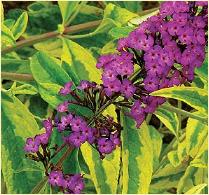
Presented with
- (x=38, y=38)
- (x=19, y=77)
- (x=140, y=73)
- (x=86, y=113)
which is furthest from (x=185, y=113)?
(x=38, y=38)

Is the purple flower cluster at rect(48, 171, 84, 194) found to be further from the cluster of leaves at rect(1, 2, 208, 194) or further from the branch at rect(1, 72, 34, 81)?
the branch at rect(1, 72, 34, 81)

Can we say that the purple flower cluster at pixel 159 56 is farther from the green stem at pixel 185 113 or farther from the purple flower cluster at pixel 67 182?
the purple flower cluster at pixel 67 182

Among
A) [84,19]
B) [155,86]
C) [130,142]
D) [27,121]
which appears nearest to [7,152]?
[27,121]

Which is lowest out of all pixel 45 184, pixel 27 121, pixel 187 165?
pixel 187 165

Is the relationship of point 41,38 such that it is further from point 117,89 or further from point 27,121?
point 117,89

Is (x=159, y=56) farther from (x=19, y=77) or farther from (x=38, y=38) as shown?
(x=38, y=38)

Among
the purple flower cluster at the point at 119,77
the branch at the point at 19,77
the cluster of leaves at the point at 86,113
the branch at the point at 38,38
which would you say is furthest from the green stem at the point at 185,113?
the branch at the point at 38,38

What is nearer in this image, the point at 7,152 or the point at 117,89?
the point at 117,89
